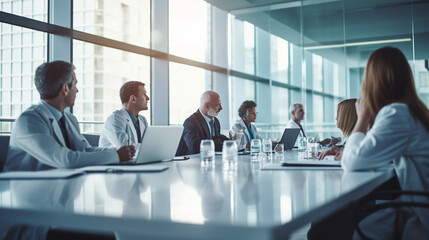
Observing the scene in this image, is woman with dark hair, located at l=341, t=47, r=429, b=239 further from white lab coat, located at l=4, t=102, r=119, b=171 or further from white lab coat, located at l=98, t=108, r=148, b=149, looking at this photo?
white lab coat, located at l=98, t=108, r=148, b=149

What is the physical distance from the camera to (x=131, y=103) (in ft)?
12.2

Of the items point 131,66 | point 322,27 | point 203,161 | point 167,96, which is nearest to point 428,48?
point 322,27

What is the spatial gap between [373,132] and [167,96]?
513 cm

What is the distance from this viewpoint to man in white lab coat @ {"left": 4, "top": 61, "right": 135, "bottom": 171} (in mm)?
1947

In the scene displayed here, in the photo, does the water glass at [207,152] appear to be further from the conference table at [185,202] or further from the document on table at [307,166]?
the conference table at [185,202]

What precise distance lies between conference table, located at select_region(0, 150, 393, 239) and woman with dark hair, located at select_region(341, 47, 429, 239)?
0.31ft

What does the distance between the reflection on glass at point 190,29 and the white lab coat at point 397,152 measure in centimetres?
531

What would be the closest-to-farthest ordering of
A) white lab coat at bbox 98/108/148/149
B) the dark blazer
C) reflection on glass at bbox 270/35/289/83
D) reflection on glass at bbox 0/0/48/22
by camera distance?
white lab coat at bbox 98/108/148/149, the dark blazer, reflection on glass at bbox 0/0/48/22, reflection on glass at bbox 270/35/289/83

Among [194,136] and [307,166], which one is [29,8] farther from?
[307,166]

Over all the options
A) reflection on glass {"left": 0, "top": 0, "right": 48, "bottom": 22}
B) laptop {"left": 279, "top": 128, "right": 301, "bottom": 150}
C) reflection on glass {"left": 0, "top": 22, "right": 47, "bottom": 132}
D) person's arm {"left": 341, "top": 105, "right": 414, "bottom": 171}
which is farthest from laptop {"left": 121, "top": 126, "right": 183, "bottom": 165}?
reflection on glass {"left": 0, "top": 22, "right": 47, "bottom": 132}

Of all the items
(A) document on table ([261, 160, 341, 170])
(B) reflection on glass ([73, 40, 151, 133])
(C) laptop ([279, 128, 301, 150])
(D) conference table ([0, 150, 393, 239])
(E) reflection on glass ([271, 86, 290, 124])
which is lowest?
(D) conference table ([0, 150, 393, 239])

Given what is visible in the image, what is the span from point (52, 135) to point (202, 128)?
7.58ft

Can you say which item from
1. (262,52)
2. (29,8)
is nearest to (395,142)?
(29,8)

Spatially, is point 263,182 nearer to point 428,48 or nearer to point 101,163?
point 101,163
